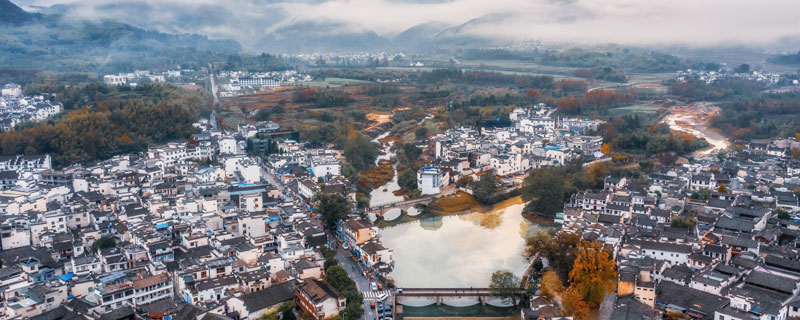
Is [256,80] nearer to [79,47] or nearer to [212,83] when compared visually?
[212,83]

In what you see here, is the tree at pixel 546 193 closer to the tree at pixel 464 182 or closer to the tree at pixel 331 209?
the tree at pixel 464 182

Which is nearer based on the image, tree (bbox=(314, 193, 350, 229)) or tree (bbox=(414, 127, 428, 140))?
tree (bbox=(314, 193, 350, 229))

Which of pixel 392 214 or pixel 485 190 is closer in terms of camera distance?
pixel 392 214

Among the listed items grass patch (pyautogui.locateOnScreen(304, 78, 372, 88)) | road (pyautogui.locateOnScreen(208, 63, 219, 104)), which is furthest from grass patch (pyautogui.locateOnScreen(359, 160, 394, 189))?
grass patch (pyautogui.locateOnScreen(304, 78, 372, 88))

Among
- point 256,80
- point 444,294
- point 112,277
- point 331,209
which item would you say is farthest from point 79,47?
point 444,294

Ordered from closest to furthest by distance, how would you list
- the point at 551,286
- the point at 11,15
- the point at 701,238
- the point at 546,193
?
the point at 551,286
the point at 701,238
the point at 546,193
the point at 11,15

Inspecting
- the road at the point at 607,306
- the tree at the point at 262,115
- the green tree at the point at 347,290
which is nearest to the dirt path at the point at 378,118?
the tree at the point at 262,115

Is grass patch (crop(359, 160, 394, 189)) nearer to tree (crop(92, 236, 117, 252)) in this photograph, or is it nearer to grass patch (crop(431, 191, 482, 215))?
grass patch (crop(431, 191, 482, 215))
